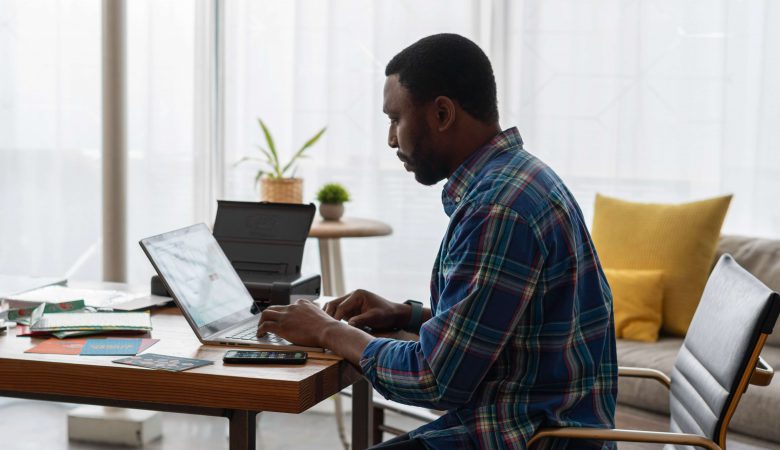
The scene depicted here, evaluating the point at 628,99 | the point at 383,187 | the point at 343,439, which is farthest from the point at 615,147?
the point at 343,439

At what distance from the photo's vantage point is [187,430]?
3645mm

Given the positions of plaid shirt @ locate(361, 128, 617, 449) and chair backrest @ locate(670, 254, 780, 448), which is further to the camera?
chair backrest @ locate(670, 254, 780, 448)

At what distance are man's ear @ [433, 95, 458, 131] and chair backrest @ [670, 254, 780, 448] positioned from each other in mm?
603

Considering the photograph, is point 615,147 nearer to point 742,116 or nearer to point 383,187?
point 742,116

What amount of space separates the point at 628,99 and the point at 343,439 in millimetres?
1742

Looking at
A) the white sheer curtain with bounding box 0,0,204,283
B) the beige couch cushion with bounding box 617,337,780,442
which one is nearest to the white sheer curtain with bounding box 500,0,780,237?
the beige couch cushion with bounding box 617,337,780,442

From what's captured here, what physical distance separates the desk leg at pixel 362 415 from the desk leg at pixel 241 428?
0.59 metres

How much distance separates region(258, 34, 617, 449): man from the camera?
4.65ft

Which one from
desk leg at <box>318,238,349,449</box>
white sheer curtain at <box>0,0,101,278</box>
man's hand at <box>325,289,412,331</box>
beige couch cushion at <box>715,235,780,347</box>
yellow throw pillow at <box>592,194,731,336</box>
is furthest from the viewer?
white sheer curtain at <box>0,0,101,278</box>

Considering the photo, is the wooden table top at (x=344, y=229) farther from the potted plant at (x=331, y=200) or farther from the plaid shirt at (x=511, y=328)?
the plaid shirt at (x=511, y=328)

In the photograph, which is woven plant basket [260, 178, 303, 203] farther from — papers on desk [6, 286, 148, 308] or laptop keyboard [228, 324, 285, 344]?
laptop keyboard [228, 324, 285, 344]

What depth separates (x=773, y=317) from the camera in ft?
5.08

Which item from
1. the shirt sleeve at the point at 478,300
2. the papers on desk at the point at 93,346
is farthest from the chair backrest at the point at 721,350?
the papers on desk at the point at 93,346

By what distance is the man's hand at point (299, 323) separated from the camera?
5.45 feet
